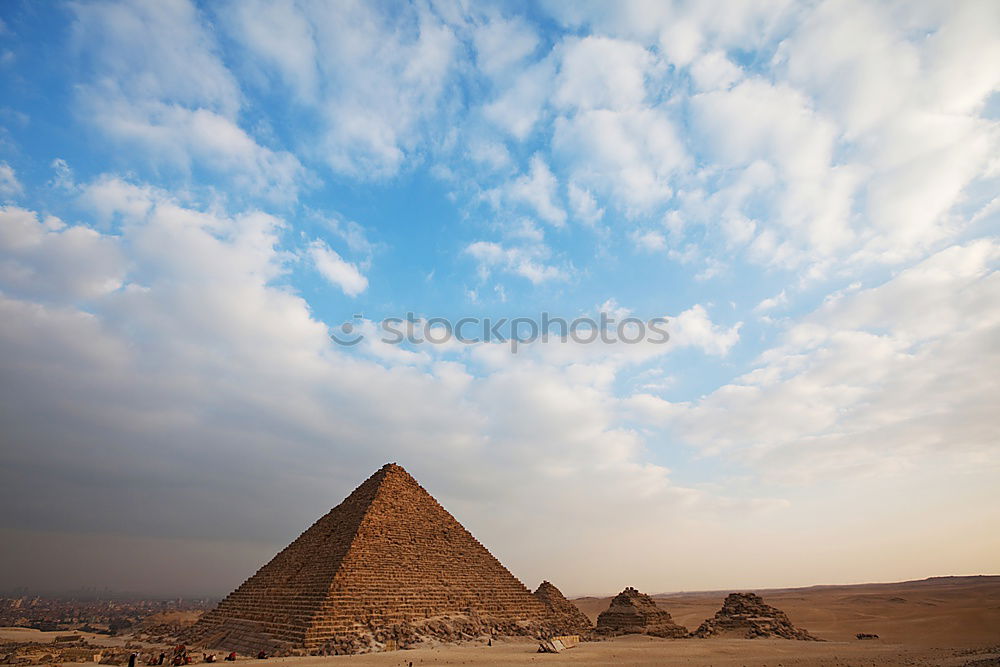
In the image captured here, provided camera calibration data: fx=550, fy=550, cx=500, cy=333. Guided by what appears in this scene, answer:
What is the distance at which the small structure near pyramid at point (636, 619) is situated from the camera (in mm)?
32281

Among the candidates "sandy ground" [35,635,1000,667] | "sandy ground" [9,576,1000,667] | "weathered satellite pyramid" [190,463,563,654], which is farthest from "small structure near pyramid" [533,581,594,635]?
"sandy ground" [35,635,1000,667]

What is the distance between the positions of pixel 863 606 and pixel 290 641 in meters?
70.3

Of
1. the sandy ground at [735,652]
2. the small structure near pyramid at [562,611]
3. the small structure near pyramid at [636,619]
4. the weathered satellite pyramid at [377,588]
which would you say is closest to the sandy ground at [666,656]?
the sandy ground at [735,652]

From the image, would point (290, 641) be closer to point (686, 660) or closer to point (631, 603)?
point (686, 660)

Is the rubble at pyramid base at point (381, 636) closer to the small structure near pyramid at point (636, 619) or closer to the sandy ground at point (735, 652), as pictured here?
the sandy ground at point (735, 652)

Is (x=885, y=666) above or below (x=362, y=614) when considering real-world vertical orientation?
below

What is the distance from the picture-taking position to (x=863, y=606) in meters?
65.6

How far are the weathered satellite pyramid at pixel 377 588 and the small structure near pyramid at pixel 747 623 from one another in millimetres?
9252

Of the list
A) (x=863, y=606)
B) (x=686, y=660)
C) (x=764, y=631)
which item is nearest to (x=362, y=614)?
(x=686, y=660)

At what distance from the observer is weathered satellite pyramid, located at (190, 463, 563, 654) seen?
79.3 feet

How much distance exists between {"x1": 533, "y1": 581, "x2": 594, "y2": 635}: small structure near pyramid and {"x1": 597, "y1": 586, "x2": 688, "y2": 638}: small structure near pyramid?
2.05m

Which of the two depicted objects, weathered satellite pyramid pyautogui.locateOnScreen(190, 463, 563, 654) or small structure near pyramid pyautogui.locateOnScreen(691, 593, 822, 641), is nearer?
weathered satellite pyramid pyautogui.locateOnScreen(190, 463, 563, 654)

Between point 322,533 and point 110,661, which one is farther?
point 322,533

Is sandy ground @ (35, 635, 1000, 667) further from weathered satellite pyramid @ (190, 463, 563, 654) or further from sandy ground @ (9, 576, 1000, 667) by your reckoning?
weathered satellite pyramid @ (190, 463, 563, 654)
